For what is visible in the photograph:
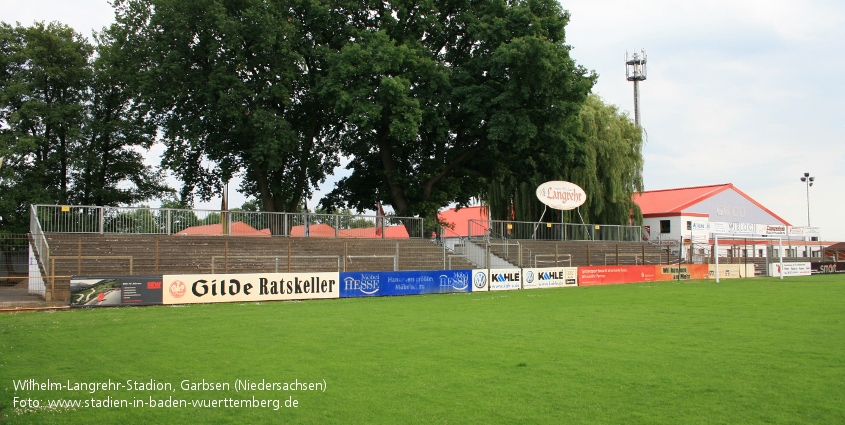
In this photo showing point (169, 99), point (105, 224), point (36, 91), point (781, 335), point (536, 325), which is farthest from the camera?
point (36, 91)

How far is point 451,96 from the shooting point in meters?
39.5

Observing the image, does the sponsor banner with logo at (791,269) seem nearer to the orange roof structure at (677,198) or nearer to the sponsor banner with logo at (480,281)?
the orange roof structure at (677,198)

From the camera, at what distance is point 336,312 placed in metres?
20.6

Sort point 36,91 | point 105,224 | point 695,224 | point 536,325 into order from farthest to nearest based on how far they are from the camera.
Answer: point 695,224
point 36,91
point 105,224
point 536,325

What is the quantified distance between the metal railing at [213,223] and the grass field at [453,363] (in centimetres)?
1128

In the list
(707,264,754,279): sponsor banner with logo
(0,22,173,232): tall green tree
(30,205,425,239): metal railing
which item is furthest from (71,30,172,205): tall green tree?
(707,264,754,279): sponsor banner with logo

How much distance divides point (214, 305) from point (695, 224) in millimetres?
46787

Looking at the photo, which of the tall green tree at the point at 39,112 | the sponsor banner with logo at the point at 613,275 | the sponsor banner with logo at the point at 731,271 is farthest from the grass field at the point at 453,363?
the sponsor banner with logo at the point at 731,271

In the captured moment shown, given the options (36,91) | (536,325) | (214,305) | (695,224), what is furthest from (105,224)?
(695,224)

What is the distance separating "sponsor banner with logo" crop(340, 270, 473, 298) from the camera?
2811 cm

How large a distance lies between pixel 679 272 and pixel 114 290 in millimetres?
32978

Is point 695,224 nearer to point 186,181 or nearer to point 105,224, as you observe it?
point 186,181

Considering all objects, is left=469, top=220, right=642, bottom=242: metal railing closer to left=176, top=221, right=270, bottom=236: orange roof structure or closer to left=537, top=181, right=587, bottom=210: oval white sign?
left=537, top=181, right=587, bottom=210: oval white sign

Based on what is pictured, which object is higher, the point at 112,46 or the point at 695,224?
the point at 112,46
